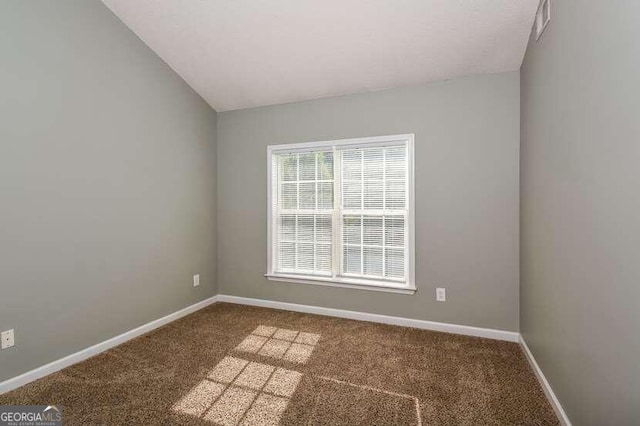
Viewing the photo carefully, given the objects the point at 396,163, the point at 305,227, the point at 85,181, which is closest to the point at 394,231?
the point at 396,163

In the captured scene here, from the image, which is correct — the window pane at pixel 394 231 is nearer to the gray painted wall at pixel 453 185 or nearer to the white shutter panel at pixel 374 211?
the white shutter panel at pixel 374 211

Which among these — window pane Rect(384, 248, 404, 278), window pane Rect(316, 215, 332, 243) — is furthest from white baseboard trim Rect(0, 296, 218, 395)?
window pane Rect(384, 248, 404, 278)

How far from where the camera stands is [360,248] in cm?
319

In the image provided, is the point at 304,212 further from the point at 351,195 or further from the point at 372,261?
the point at 372,261

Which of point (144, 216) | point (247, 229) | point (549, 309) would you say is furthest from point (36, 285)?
point (549, 309)

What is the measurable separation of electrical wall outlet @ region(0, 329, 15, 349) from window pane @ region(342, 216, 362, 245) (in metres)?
2.64

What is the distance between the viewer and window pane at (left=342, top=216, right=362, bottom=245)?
10.5 feet

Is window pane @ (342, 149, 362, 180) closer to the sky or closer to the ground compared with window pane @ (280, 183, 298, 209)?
closer to the sky

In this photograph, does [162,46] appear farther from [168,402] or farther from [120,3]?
[168,402]

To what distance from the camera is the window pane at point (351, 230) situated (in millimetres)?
3188

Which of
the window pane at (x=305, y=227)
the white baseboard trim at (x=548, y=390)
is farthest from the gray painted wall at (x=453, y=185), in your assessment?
the window pane at (x=305, y=227)

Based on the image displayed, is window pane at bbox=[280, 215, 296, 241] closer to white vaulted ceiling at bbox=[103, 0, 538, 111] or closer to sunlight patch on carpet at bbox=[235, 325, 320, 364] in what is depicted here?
sunlight patch on carpet at bbox=[235, 325, 320, 364]

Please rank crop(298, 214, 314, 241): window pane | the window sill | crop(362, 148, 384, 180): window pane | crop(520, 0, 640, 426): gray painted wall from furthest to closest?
crop(298, 214, 314, 241): window pane
crop(362, 148, 384, 180): window pane
the window sill
crop(520, 0, 640, 426): gray painted wall

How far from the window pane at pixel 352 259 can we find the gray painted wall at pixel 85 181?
68.9 inches
